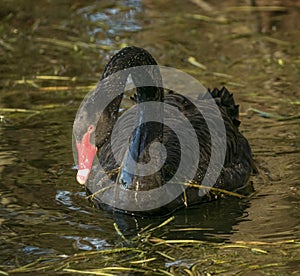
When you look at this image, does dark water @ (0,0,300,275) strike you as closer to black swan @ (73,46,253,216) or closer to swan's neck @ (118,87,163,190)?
black swan @ (73,46,253,216)

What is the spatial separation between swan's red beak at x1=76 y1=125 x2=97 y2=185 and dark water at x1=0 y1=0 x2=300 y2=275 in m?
0.30

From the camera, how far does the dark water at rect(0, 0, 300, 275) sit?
16.2 ft

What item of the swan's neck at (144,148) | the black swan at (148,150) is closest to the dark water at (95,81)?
the black swan at (148,150)

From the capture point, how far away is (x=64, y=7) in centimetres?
1050

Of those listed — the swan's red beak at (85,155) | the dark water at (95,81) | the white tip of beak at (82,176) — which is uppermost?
the swan's red beak at (85,155)

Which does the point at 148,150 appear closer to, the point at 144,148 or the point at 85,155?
the point at 144,148

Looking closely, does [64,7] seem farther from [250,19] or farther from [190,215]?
[190,215]

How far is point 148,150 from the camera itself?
566 centimetres

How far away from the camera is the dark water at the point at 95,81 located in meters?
4.95

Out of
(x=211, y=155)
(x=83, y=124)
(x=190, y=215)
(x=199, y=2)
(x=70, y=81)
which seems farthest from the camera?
(x=199, y=2)

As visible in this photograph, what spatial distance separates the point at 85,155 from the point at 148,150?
505mm

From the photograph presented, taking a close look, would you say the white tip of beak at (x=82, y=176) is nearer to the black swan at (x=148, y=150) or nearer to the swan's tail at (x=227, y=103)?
the black swan at (x=148, y=150)

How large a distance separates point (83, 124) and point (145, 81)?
28.1 inches

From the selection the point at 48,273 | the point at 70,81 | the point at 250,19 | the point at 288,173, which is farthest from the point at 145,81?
the point at 250,19
